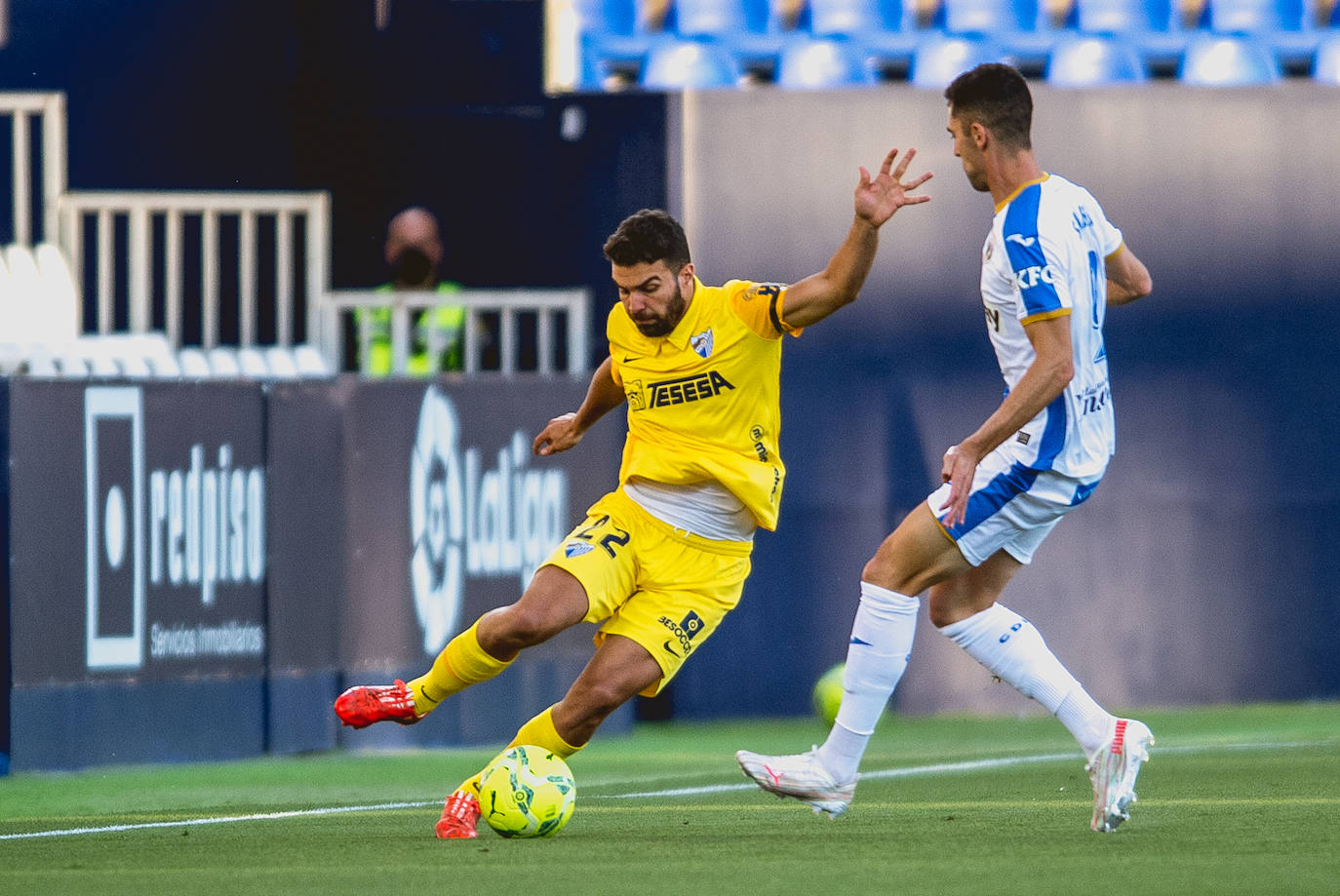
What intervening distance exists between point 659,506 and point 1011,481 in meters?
0.99

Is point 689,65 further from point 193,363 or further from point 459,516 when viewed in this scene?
point 193,363

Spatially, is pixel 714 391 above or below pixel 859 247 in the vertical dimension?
below

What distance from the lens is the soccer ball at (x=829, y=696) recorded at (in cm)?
997

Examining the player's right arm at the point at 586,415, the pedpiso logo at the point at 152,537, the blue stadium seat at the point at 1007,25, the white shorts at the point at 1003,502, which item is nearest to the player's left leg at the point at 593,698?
the player's right arm at the point at 586,415

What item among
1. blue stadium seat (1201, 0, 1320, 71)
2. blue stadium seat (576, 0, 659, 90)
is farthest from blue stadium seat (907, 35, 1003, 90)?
blue stadium seat (576, 0, 659, 90)

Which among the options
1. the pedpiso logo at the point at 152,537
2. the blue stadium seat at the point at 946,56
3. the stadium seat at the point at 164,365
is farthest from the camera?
the blue stadium seat at the point at 946,56

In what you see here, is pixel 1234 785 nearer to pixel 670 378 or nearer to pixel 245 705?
pixel 670 378

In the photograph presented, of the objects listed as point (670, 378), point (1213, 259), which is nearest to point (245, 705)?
point (670, 378)

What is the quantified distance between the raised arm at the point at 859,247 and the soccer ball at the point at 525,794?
4.17 ft

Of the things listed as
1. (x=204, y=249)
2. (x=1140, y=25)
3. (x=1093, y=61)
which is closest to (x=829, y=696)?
(x=204, y=249)

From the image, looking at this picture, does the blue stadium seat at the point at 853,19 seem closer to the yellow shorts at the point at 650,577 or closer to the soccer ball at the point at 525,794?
the yellow shorts at the point at 650,577

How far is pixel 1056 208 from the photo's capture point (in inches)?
209

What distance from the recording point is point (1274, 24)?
12461mm

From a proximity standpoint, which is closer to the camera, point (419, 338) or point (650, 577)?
point (650, 577)
